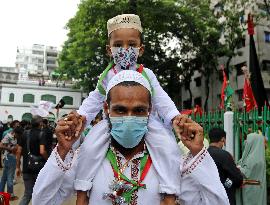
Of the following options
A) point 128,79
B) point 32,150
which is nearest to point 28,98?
point 32,150

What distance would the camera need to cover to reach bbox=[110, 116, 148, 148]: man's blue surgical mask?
190cm

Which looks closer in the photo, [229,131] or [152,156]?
[152,156]

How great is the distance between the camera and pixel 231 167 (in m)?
4.95

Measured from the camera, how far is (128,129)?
1882 mm

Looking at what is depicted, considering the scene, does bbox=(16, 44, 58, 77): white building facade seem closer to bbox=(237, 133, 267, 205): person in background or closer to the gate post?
the gate post

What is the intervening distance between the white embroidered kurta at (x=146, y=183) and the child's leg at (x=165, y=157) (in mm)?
43

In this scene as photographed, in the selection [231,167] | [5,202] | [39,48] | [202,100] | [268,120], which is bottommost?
[5,202]

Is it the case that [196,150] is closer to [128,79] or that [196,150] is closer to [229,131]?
[128,79]

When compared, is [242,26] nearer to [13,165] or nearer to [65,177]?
[13,165]

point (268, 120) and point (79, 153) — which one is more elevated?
point (268, 120)

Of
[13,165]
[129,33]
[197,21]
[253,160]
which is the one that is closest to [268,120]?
[253,160]

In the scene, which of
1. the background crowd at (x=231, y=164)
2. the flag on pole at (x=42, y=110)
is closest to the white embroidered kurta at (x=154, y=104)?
the background crowd at (x=231, y=164)

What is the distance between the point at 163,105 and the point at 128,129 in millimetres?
541

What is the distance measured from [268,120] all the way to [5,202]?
5669 mm
